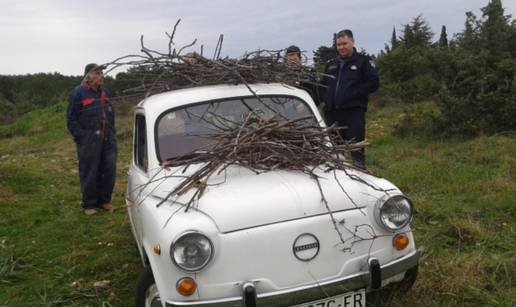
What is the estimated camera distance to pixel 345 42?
5531mm

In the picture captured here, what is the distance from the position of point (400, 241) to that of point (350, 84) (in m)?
2.78

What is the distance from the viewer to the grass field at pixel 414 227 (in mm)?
3873

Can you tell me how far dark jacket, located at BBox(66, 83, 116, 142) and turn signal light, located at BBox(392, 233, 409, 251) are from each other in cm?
454

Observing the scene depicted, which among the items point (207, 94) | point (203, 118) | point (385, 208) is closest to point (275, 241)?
point (385, 208)

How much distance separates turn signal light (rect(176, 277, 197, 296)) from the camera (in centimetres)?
276

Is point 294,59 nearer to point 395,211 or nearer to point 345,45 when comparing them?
point 345,45

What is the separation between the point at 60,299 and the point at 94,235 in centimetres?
199

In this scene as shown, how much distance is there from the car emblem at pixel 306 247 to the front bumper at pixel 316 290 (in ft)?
0.56

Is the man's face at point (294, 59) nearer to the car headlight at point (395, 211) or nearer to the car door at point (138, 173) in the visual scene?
the car door at point (138, 173)

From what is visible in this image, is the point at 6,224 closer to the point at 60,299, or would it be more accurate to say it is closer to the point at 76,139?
the point at 76,139

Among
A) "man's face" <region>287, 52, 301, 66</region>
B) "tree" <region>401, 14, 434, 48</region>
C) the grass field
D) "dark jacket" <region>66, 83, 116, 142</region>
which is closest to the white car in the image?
the grass field

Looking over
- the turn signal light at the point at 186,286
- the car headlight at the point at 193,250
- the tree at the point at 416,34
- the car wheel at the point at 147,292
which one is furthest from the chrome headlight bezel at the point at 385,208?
the tree at the point at 416,34

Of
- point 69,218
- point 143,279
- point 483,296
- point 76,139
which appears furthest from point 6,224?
point 483,296

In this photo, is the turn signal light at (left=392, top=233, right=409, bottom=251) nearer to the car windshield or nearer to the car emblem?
the car emblem
